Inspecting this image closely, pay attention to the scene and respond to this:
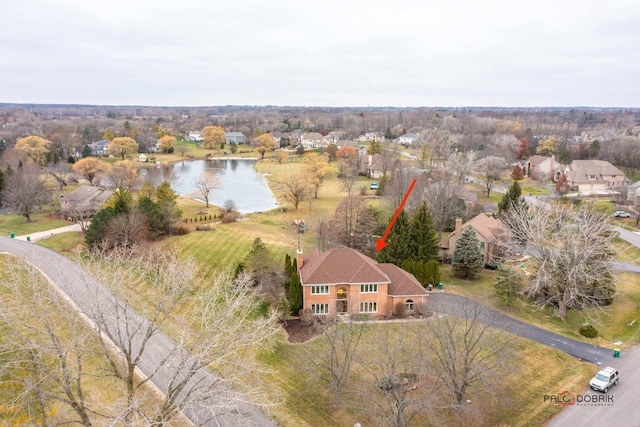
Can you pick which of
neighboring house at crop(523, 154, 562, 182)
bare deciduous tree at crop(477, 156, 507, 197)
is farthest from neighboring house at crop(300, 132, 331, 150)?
bare deciduous tree at crop(477, 156, 507, 197)

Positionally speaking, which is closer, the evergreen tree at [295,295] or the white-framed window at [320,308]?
the evergreen tree at [295,295]

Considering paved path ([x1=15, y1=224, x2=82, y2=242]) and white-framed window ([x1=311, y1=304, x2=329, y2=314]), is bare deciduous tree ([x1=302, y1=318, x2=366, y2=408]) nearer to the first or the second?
white-framed window ([x1=311, y1=304, x2=329, y2=314])

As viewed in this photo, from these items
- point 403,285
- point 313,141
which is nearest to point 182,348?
point 403,285

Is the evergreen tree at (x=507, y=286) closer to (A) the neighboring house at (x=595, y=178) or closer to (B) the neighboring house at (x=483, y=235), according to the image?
(B) the neighboring house at (x=483, y=235)

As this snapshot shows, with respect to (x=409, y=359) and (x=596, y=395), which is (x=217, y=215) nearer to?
(x=409, y=359)

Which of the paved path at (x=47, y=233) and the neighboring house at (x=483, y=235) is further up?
the neighboring house at (x=483, y=235)

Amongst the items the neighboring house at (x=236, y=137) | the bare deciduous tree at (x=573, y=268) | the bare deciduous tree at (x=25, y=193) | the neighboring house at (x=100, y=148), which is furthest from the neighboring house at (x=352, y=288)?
the neighboring house at (x=236, y=137)

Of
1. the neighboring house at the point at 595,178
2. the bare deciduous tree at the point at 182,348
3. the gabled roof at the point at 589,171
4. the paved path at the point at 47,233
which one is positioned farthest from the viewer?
the gabled roof at the point at 589,171
